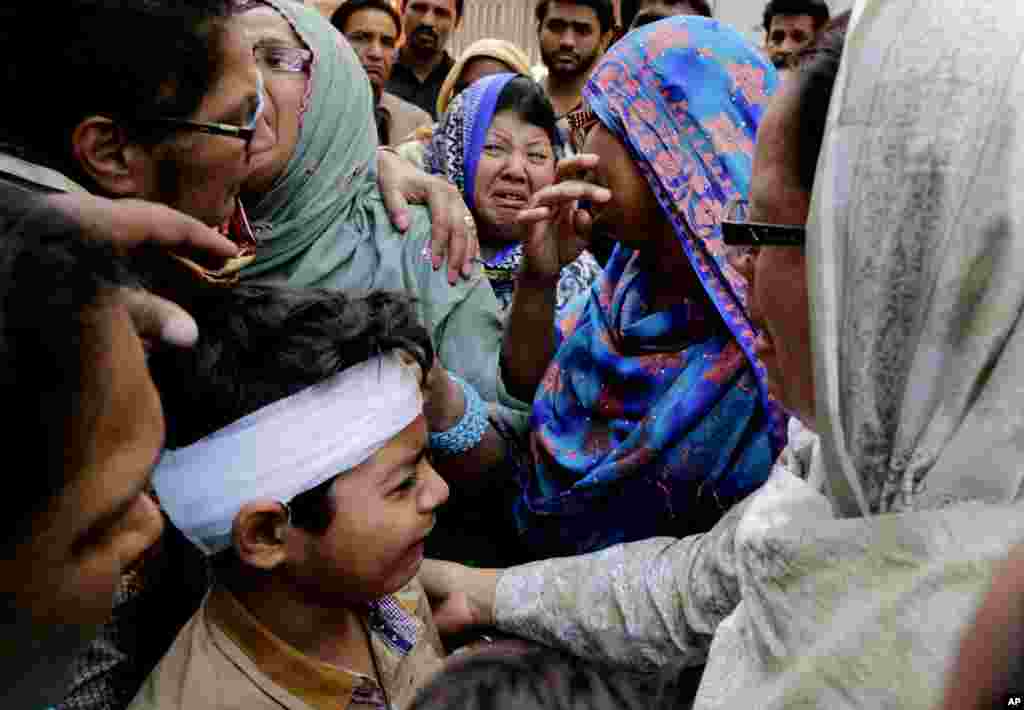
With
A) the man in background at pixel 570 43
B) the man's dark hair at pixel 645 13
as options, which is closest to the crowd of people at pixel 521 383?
the man's dark hair at pixel 645 13

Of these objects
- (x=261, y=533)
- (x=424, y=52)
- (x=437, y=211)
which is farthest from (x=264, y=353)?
(x=424, y=52)

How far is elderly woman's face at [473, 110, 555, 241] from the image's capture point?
3.61 meters

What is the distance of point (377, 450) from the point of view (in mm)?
1875

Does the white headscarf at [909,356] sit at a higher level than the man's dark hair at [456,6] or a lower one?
higher

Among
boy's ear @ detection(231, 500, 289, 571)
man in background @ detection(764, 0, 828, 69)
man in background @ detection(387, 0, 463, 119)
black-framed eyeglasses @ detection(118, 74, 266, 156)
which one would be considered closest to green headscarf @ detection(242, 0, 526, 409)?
black-framed eyeglasses @ detection(118, 74, 266, 156)

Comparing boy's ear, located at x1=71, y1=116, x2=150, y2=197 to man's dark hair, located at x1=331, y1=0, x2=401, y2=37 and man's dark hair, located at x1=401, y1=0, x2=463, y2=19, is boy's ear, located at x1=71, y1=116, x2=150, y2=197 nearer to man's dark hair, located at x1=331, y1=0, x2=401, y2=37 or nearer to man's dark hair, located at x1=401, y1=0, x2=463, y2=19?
man's dark hair, located at x1=331, y1=0, x2=401, y2=37

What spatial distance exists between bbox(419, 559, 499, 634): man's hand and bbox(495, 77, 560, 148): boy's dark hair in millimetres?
2008

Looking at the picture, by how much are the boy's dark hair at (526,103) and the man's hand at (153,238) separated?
2.22 m

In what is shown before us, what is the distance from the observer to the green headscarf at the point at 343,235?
101 inches

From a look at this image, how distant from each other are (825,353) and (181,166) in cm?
114

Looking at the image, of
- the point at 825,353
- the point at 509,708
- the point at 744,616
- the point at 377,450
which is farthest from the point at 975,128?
the point at 377,450

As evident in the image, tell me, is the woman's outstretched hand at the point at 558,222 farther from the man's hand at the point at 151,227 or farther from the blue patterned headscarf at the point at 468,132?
the blue patterned headscarf at the point at 468,132

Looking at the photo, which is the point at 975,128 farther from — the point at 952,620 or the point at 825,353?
the point at 952,620

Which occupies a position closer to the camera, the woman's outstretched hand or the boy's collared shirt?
the boy's collared shirt
